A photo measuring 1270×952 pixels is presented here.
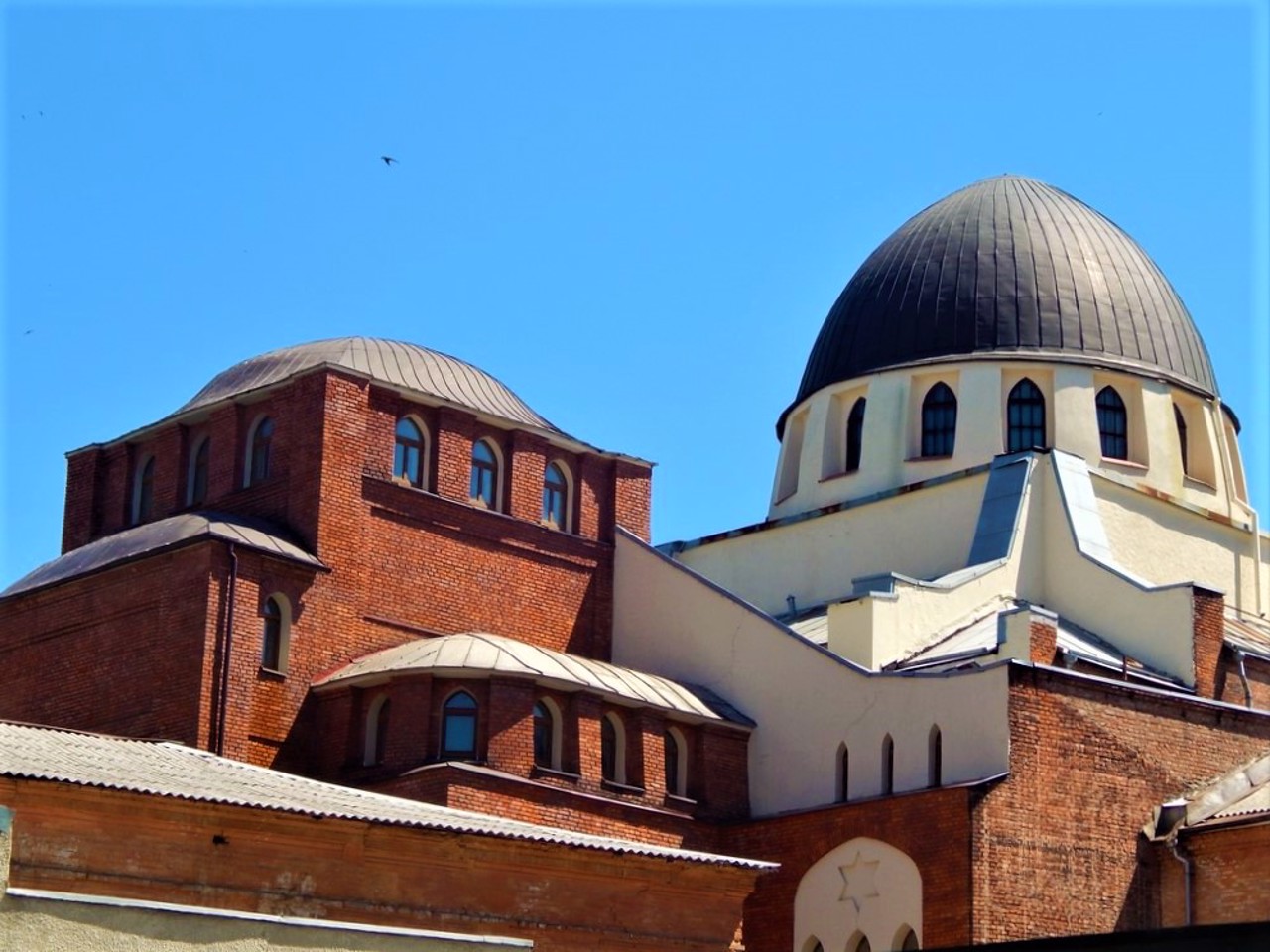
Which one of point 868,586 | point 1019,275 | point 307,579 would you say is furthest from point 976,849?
point 1019,275

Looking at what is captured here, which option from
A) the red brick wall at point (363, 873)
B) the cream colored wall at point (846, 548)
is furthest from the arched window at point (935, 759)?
the cream colored wall at point (846, 548)

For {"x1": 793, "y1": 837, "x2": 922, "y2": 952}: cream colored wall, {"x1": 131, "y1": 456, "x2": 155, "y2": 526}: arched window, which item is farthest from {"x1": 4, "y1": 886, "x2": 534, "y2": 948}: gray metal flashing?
{"x1": 131, "y1": 456, "x2": 155, "y2": 526}: arched window

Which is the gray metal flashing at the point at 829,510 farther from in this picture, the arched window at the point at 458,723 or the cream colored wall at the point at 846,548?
the arched window at the point at 458,723

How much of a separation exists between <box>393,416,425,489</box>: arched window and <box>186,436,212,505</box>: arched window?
274cm

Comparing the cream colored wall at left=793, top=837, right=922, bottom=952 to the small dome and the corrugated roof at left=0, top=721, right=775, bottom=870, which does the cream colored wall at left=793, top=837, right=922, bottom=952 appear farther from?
the small dome

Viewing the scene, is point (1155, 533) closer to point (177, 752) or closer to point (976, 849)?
point (976, 849)

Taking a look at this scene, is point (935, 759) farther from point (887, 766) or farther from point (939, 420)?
point (939, 420)

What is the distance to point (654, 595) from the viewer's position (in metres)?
34.7

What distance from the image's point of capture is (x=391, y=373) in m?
33.7

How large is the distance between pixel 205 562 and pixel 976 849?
398 inches

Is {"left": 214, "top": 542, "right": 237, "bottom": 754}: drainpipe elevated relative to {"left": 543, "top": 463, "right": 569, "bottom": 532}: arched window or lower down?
lower down

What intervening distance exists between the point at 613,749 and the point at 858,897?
148 inches

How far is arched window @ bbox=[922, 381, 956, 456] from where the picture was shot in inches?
1534

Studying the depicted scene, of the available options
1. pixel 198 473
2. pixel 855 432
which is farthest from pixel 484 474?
pixel 855 432
